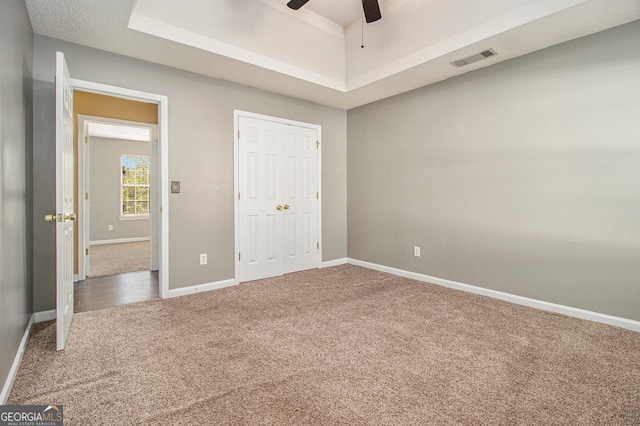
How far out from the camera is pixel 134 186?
8.34 metres

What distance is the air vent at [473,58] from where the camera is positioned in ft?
10.2

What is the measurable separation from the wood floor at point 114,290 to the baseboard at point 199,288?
0.79ft

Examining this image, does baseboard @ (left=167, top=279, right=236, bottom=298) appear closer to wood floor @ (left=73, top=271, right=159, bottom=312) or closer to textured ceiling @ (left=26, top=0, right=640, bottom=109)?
wood floor @ (left=73, top=271, right=159, bottom=312)

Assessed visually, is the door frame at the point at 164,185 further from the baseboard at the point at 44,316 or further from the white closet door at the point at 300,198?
the white closet door at the point at 300,198

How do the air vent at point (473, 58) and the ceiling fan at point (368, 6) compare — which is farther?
the air vent at point (473, 58)

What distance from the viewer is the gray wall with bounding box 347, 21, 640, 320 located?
8.81ft

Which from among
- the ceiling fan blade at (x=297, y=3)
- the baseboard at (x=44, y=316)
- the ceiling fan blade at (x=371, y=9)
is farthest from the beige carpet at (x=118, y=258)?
the ceiling fan blade at (x=371, y=9)

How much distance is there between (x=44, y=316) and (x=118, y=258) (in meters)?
3.27

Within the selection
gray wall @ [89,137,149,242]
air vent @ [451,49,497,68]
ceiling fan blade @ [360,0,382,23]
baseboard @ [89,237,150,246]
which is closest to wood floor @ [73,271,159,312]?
ceiling fan blade @ [360,0,382,23]

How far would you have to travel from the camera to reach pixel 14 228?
6.73 feet

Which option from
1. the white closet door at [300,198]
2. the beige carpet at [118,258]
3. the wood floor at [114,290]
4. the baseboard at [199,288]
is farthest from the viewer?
→ the beige carpet at [118,258]

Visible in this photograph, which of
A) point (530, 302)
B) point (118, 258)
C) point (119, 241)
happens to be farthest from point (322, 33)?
point (119, 241)

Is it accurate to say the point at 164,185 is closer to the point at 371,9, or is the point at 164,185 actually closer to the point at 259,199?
the point at 259,199

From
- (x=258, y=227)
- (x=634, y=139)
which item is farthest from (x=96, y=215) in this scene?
(x=634, y=139)
